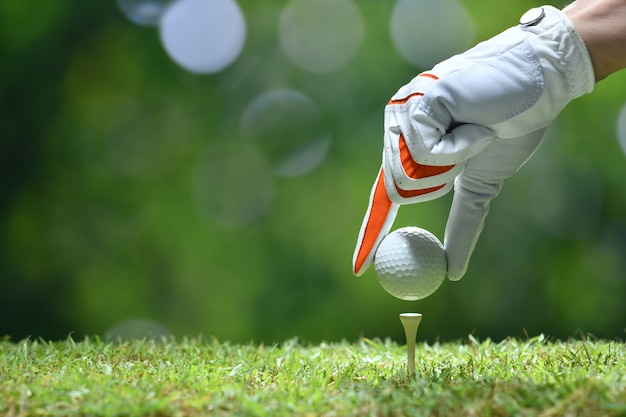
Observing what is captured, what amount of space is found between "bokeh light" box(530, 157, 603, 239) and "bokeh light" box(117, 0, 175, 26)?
13.3ft

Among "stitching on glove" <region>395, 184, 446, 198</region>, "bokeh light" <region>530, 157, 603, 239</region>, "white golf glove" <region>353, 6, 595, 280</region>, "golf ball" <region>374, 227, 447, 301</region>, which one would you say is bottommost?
"bokeh light" <region>530, 157, 603, 239</region>

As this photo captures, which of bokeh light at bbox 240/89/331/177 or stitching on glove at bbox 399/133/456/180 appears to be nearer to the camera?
stitching on glove at bbox 399/133/456/180

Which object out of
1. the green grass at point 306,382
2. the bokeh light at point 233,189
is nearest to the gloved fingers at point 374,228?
the green grass at point 306,382

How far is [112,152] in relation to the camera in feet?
19.1

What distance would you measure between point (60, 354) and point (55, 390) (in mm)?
719

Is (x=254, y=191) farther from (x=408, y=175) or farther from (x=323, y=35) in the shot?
(x=408, y=175)

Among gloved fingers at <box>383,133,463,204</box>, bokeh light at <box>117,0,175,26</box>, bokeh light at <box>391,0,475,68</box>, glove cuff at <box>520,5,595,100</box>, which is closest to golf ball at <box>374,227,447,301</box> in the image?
gloved fingers at <box>383,133,463,204</box>

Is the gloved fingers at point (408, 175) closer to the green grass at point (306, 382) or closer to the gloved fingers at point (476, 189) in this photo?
the gloved fingers at point (476, 189)

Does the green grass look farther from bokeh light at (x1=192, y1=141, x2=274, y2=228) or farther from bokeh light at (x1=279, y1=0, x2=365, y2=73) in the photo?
bokeh light at (x1=279, y1=0, x2=365, y2=73)


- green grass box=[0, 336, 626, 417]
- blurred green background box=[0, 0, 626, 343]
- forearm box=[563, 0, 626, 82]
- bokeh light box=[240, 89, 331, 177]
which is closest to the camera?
green grass box=[0, 336, 626, 417]

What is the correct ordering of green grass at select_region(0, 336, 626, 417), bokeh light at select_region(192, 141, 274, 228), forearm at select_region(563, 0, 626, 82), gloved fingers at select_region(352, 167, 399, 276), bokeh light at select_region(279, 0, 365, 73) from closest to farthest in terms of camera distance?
green grass at select_region(0, 336, 626, 417) < forearm at select_region(563, 0, 626, 82) < gloved fingers at select_region(352, 167, 399, 276) < bokeh light at select_region(192, 141, 274, 228) < bokeh light at select_region(279, 0, 365, 73)

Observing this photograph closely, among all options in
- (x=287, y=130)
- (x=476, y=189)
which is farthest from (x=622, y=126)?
(x=476, y=189)

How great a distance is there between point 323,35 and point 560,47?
4.59 m

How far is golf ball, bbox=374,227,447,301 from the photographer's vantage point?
5.91 ft
